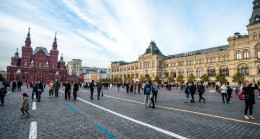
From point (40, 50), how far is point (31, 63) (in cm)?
870

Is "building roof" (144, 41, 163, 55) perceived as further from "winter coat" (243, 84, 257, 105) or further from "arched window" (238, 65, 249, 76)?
"winter coat" (243, 84, 257, 105)

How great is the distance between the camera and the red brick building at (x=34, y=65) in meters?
59.6

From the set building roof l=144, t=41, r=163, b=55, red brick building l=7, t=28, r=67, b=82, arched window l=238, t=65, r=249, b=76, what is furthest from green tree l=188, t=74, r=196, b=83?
red brick building l=7, t=28, r=67, b=82

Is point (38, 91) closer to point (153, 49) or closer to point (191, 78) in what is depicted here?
point (191, 78)

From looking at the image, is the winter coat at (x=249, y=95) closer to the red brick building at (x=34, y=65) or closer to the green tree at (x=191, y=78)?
the green tree at (x=191, y=78)

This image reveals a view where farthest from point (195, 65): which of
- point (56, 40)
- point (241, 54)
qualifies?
point (56, 40)

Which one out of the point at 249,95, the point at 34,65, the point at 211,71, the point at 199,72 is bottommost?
the point at 249,95

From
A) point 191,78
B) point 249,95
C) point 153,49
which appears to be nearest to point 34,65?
point 153,49

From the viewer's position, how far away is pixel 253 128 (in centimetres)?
493

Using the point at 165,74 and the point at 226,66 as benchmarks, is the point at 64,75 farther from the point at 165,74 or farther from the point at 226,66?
the point at 226,66

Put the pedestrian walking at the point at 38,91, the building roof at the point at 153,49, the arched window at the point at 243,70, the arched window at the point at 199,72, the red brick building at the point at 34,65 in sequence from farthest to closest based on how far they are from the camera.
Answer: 1. the building roof at the point at 153,49
2. the red brick building at the point at 34,65
3. the arched window at the point at 199,72
4. the arched window at the point at 243,70
5. the pedestrian walking at the point at 38,91

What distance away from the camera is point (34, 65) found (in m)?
64.3

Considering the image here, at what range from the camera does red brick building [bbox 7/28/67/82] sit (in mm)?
59594

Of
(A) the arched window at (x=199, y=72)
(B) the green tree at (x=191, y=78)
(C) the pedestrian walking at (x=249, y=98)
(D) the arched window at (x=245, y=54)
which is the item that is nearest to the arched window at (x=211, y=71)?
(A) the arched window at (x=199, y=72)
